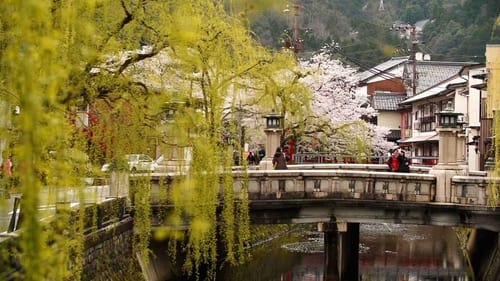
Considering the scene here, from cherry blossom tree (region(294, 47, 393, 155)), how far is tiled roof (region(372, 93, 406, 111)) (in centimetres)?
943

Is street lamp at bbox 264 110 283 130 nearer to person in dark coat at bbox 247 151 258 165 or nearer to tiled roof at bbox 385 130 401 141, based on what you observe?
person in dark coat at bbox 247 151 258 165

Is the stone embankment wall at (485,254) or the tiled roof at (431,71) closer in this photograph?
the stone embankment wall at (485,254)

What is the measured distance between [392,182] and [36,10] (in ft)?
49.7

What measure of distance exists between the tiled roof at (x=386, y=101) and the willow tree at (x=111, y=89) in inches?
1640

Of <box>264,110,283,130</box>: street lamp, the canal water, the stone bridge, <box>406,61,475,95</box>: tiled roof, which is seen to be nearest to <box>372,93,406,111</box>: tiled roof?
<box>406,61,475,95</box>: tiled roof

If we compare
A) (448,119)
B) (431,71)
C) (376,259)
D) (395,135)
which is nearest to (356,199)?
(448,119)

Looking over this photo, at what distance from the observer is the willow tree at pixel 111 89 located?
5895mm

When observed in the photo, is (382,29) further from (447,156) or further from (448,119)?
(447,156)

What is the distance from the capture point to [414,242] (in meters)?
32.2

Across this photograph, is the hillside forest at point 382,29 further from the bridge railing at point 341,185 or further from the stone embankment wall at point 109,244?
the stone embankment wall at point 109,244

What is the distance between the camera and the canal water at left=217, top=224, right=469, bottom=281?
24188 mm

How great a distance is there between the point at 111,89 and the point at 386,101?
48.6 metres

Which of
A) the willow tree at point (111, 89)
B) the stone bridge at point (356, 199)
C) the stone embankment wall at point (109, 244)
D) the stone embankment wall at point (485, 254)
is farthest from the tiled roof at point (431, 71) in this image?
the stone embankment wall at point (109, 244)

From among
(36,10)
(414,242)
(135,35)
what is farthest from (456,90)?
(36,10)
